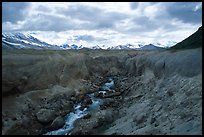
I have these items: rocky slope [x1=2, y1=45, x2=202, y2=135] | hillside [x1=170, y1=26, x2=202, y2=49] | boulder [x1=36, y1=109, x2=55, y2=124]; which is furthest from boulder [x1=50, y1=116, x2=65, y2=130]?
hillside [x1=170, y1=26, x2=202, y2=49]

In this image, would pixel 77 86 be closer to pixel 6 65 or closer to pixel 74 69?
pixel 74 69

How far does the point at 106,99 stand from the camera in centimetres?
4525

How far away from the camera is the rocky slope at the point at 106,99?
100ft

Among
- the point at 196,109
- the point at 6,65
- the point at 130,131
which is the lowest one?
the point at 130,131

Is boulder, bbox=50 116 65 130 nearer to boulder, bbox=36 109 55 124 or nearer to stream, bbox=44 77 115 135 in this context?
stream, bbox=44 77 115 135

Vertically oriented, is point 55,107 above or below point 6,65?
below

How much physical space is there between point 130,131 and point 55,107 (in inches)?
534

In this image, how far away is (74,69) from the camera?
58.7m

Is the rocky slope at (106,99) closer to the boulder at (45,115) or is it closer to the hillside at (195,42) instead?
the boulder at (45,115)

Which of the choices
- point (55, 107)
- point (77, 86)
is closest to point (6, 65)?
point (55, 107)

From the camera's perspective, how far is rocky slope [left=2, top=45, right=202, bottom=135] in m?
30.6

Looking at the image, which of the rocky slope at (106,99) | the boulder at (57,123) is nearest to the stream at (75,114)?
the boulder at (57,123)

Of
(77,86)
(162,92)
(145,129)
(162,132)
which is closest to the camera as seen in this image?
(162,132)

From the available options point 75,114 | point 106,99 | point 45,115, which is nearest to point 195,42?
point 106,99
